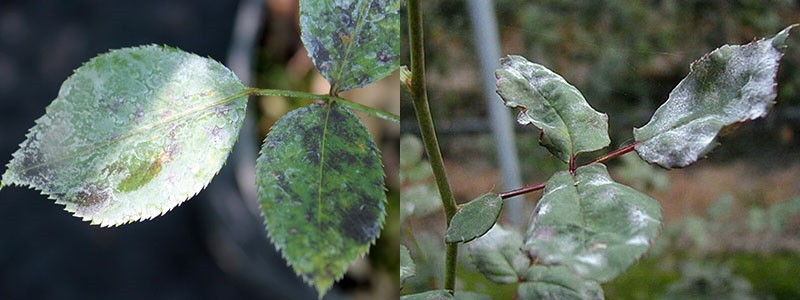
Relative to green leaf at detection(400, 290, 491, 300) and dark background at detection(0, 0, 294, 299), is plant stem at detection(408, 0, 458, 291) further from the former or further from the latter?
dark background at detection(0, 0, 294, 299)

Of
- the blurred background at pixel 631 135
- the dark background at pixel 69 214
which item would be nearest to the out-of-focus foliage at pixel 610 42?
the blurred background at pixel 631 135

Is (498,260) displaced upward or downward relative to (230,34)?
downward

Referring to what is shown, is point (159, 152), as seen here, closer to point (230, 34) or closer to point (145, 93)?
point (145, 93)

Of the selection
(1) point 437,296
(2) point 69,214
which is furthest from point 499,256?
(2) point 69,214

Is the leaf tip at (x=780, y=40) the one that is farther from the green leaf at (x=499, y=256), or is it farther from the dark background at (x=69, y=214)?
the dark background at (x=69, y=214)

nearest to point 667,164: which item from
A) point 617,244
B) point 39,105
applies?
point 617,244

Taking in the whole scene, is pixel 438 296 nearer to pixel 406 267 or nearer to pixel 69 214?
pixel 406 267
